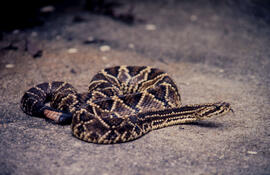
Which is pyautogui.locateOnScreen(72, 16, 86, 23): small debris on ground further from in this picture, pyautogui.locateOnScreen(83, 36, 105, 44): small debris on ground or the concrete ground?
pyautogui.locateOnScreen(83, 36, 105, 44): small debris on ground

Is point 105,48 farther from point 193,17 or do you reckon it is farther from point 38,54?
point 193,17

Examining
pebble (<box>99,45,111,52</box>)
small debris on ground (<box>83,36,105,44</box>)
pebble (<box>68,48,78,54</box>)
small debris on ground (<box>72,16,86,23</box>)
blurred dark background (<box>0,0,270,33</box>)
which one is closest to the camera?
pebble (<box>68,48,78,54</box>)

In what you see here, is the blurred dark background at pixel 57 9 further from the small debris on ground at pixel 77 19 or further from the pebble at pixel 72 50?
the pebble at pixel 72 50

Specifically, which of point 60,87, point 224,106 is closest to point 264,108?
point 224,106

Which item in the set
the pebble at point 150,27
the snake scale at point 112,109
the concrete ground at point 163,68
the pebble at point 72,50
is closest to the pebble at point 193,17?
the concrete ground at point 163,68

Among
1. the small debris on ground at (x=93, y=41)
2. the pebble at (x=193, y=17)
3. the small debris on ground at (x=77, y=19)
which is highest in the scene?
the pebble at (x=193, y=17)

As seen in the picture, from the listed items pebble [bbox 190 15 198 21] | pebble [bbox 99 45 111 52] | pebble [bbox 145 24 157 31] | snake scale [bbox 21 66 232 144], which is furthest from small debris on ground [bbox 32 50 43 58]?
pebble [bbox 190 15 198 21]
